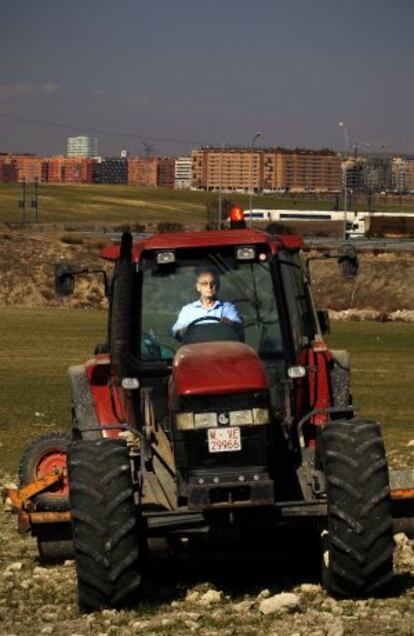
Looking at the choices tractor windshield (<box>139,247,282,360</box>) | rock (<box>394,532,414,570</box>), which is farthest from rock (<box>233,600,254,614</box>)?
tractor windshield (<box>139,247,282,360</box>)

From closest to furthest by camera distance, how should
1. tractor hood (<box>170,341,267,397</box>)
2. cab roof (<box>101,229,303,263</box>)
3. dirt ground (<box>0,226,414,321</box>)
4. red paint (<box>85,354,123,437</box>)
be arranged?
tractor hood (<box>170,341,267,397</box>)
cab roof (<box>101,229,303,263</box>)
red paint (<box>85,354,123,437</box>)
dirt ground (<box>0,226,414,321</box>)

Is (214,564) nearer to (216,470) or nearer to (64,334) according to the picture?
(216,470)

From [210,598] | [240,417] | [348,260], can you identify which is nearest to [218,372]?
[240,417]

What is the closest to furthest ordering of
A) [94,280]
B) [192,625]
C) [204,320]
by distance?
[192,625] < [204,320] < [94,280]

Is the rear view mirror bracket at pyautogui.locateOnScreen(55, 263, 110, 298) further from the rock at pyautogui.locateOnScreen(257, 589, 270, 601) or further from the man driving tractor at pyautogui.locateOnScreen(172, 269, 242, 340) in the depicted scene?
the rock at pyautogui.locateOnScreen(257, 589, 270, 601)

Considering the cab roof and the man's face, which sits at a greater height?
the cab roof

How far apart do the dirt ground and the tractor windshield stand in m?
45.8

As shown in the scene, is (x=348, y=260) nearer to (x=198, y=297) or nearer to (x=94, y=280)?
(x=198, y=297)

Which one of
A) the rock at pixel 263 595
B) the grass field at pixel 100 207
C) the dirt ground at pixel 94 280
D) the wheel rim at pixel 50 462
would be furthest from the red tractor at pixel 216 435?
the grass field at pixel 100 207

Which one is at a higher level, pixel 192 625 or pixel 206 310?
pixel 206 310

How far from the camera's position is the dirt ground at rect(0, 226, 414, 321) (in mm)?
60312

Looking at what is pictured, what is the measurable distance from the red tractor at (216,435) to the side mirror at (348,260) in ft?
1.56

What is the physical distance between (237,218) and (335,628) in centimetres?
416

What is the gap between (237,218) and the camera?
38.7ft
